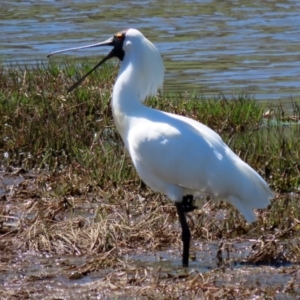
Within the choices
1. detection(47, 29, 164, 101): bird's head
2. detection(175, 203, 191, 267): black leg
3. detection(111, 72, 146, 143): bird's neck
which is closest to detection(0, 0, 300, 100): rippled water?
detection(47, 29, 164, 101): bird's head

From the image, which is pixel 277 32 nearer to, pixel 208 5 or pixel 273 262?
pixel 208 5

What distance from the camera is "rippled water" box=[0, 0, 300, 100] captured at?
1357 centimetres

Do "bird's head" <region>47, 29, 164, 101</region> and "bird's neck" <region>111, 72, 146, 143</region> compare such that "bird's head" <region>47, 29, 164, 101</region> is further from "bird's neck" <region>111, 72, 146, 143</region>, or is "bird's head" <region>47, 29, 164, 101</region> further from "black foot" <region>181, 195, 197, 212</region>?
"black foot" <region>181, 195, 197, 212</region>

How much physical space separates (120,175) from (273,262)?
6.62 feet

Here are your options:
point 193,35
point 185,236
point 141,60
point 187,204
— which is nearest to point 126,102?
point 141,60

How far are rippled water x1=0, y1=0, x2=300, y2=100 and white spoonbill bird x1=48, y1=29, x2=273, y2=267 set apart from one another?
18.5 feet

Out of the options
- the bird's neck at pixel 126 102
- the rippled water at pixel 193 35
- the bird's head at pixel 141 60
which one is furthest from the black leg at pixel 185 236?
the rippled water at pixel 193 35

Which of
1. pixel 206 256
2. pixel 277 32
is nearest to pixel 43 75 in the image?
pixel 206 256

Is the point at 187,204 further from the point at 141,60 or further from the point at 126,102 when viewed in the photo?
the point at 141,60

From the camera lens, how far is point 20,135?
8.81m

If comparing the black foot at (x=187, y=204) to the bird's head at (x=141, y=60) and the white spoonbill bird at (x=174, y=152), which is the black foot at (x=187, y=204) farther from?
the bird's head at (x=141, y=60)

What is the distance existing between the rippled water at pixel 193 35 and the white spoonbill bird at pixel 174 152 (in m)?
5.64

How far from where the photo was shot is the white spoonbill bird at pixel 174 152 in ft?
20.3

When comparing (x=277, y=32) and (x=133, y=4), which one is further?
(x=133, y=4)
